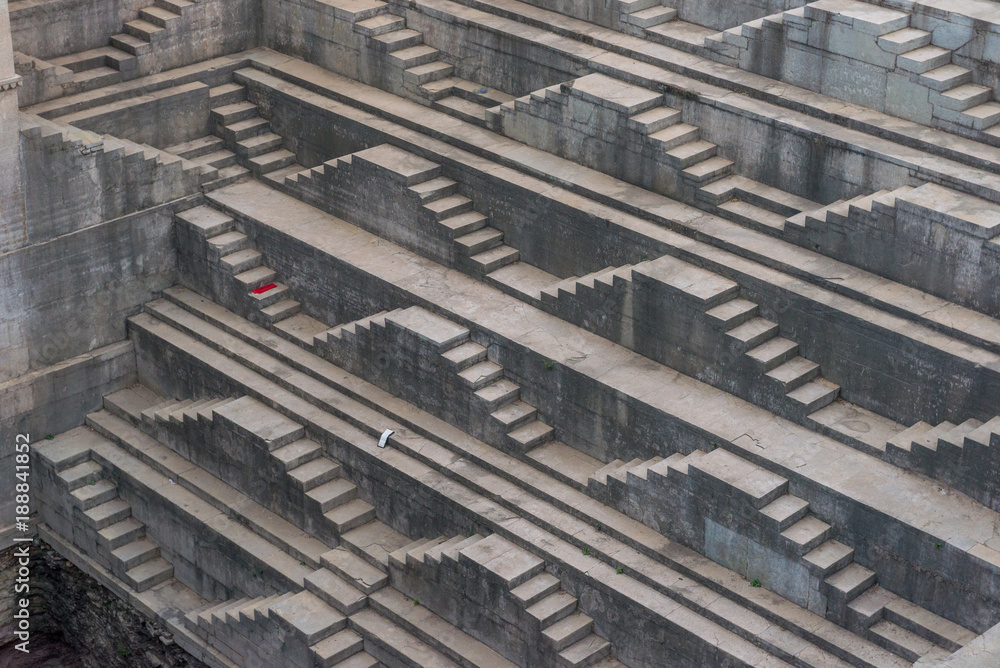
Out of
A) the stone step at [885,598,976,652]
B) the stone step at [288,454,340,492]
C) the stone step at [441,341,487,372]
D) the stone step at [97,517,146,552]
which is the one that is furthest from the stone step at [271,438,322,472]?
the stone step at [885,598,976,652]

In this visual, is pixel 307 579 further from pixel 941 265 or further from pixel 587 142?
pixel 941 265

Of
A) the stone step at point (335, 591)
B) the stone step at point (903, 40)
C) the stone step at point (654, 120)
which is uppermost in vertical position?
the stone step at point (903, 40)

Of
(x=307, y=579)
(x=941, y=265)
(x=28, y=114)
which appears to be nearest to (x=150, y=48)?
(x=28, y=114)

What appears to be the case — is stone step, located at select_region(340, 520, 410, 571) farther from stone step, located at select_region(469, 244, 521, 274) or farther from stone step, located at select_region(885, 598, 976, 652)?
stone step, located at select_region(885, 598, 976, 652)

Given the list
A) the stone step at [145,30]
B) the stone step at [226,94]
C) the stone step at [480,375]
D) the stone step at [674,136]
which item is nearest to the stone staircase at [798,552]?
the stone step at [480,375]

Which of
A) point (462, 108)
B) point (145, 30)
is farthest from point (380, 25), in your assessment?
point (145, 30)

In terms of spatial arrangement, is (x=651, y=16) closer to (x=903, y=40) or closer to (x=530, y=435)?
(x=903, y=40)

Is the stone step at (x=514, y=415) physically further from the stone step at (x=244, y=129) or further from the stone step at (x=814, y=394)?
the stone step at (x=244, y=129)
